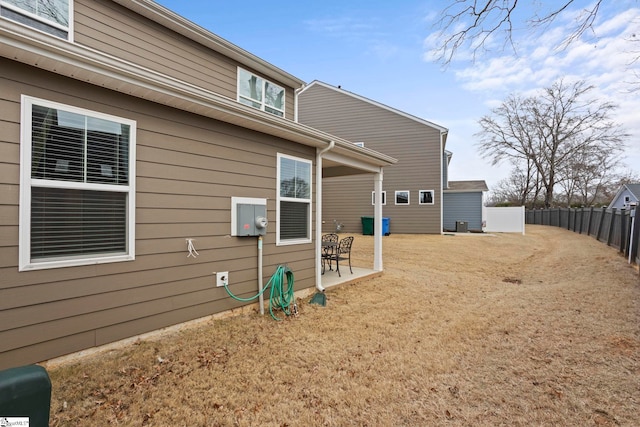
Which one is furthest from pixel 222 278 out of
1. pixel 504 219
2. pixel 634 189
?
pixel 634 189

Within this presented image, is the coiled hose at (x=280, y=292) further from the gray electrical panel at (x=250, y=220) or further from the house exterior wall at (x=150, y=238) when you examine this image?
the gray electrical panel at (x=250, y=220)

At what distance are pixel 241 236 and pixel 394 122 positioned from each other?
45.7 ft

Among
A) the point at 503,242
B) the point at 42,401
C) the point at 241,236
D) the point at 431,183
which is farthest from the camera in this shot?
the point at 431,183

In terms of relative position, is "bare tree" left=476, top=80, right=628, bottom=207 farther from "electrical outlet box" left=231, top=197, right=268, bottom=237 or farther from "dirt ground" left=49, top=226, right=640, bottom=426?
"electrical outlet box" left=231, top=197, right=268, bottom=237

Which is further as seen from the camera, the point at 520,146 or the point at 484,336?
the point at 520,146

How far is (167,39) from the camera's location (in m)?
5.98

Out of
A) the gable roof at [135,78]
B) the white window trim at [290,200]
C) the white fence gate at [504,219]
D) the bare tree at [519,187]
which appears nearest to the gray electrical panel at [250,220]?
the white window trim at [290,200]

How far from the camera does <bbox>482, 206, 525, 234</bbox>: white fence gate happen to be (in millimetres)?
17328

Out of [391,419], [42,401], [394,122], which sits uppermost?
[394,122]

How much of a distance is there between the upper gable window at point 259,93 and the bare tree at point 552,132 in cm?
2645

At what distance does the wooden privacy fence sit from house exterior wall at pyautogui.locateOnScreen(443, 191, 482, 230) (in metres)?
4.58

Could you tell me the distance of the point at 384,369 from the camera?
2986mm

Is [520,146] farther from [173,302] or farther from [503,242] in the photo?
[173,302]

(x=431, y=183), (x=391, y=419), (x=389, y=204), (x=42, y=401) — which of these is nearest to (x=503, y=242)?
(x=431, y=183)
